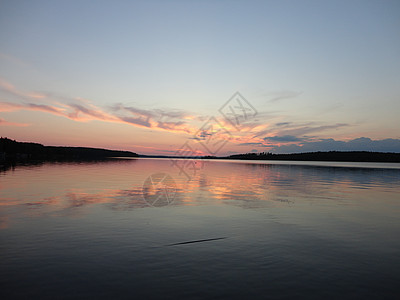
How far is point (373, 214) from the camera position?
70.9 feet

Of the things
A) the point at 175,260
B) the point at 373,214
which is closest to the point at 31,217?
A: the point at 175,260

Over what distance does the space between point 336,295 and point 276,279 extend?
6.40 feet

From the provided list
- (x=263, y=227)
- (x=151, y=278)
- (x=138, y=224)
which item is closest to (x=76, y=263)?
(x=151, y=278)

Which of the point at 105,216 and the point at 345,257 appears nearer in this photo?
the point at 345,257

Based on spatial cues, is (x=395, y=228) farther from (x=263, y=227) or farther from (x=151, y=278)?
(x=151, y=278)

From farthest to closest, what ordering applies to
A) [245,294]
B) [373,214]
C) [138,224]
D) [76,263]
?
[373,214] → [138,224] → [76,263] → [245,294]

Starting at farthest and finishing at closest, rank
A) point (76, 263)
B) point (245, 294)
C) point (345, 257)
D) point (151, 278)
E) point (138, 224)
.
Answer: point (138, 224), point (345, 257), point (76, 263), point (151, 278), point (245, 294)

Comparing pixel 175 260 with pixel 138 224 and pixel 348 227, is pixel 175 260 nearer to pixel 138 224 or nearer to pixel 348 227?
pixel 138 224

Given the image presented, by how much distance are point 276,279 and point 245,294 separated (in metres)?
1.69

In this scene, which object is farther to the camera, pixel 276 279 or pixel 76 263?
pixel 76 263

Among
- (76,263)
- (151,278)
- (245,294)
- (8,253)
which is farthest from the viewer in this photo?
(8,253)

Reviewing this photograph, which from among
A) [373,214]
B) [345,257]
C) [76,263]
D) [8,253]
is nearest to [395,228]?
[373,214]

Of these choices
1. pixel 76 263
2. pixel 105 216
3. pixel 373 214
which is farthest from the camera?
pixel 373 214

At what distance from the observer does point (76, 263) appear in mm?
10375
